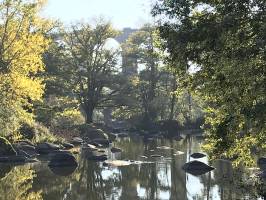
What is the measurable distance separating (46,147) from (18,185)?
44.5 ft

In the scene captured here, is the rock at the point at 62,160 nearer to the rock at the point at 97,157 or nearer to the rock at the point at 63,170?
the rock at the point at 63,170

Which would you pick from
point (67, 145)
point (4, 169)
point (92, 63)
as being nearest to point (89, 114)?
point (92, 63)

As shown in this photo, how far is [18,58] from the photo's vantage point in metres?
29.6

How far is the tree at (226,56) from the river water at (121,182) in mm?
4930

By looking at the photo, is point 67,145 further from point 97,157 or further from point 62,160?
point 62,160

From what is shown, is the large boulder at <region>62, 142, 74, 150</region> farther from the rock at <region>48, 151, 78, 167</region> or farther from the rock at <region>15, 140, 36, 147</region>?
the rock at <region>48, 151, 78, 167</region>

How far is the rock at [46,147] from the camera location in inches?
1404

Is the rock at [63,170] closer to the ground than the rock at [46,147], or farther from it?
closer to the ground

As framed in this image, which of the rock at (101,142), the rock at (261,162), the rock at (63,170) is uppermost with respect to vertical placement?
the rock at (101,142)

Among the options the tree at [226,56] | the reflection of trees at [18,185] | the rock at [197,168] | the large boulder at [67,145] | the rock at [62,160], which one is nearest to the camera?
the tree at [226,56]

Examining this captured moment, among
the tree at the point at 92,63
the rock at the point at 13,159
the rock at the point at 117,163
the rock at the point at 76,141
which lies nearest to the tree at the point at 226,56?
the rock at the point at 117,163

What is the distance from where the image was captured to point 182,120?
71.3m

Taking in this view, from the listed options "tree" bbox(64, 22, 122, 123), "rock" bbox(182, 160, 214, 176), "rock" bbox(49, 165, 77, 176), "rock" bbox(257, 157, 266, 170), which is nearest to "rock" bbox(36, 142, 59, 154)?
"rock" bbox(49, 165, 77, 176)

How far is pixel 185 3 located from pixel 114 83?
159 feet
